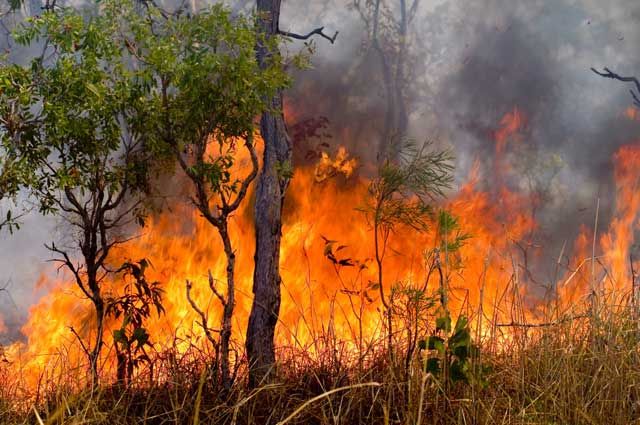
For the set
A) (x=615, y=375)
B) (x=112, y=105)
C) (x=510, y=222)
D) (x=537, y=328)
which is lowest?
(x=615, y=375)

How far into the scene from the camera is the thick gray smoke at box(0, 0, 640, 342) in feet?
34.4

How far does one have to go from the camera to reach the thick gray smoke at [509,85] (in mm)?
10484

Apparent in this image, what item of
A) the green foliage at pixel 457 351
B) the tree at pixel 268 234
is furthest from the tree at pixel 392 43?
the green foliage at pixel 457 351

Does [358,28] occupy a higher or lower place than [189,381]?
higher

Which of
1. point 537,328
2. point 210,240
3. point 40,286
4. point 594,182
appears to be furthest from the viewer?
point 594,182

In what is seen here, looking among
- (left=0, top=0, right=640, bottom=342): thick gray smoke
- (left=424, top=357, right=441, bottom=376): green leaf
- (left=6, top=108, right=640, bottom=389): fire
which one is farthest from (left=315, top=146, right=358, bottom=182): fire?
(left=424, top=357, right=441, bottom=376): green leaf

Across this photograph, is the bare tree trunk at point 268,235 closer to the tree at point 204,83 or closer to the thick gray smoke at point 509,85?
the tree at point 204,83

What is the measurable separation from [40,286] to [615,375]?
28.0 feet

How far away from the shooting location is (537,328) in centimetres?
377

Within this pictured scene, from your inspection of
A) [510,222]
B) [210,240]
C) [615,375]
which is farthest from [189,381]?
[510,222]

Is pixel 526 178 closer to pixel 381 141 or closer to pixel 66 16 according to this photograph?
pixel 381 141

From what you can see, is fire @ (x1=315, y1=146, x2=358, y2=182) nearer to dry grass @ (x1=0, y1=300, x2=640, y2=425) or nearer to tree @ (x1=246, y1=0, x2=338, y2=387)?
tree @ (x1=246, y1=0, x2=338, y2=387)

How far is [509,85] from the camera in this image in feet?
35.4

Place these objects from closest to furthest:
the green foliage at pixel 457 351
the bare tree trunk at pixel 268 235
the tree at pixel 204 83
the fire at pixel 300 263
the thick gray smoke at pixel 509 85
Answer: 1. the green foliage at pixel 457 351
2. the tree at pixel 204 83
3. the bare tree trunk at pixel 268 235
4. the fire at pixel 300 263
5. the thick gray smoke at pixel 509 85
